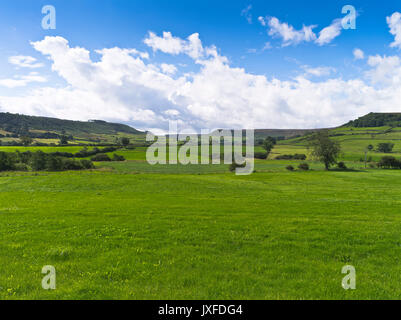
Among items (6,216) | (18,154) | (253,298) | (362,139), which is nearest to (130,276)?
(253,298)

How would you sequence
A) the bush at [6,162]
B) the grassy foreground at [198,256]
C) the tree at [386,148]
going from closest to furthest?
the grassy foreground at [198,256] < the bush at [6,162] < the tree at [386,148]

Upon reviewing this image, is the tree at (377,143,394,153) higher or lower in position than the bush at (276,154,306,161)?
higher

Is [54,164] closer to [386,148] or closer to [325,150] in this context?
[325,150]

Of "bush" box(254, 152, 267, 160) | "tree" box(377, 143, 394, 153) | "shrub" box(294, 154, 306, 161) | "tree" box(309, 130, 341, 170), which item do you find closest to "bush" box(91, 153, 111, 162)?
"bush" box(254, 152, 267, 160)

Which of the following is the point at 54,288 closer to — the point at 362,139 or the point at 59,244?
the point at 59,244

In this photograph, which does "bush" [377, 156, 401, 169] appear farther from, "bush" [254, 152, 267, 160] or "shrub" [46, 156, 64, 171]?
"shrub" [46, 156, 64, 171]

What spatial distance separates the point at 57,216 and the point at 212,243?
1255 centimetres

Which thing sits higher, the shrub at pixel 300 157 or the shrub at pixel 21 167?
the shrub at pixel 300 157

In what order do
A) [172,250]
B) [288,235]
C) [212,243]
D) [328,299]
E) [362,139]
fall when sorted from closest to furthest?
1. [328,299]
2. [172,250]
3. [212,243]
4. [288,235]
5. [362,139]

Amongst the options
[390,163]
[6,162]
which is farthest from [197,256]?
[390,163]

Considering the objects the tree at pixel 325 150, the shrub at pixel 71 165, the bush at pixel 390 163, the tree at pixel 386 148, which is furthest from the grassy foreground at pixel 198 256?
the tree at pixel 386 148

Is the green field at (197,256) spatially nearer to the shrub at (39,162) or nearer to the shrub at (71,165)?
the shrub at (71,165)

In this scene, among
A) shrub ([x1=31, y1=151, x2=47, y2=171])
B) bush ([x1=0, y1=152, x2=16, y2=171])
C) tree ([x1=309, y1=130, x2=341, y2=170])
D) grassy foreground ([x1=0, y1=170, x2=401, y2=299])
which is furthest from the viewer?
tree ([x1=309, y1=130, x2=341, y2=170])

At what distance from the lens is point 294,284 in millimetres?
7320
